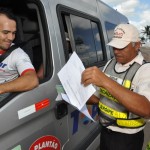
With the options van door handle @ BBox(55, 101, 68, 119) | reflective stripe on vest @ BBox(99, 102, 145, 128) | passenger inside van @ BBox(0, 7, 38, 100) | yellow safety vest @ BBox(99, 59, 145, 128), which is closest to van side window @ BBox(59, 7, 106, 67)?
passenger inside van @ BBox(0, 7, 38, 100)

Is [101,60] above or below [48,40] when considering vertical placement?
below

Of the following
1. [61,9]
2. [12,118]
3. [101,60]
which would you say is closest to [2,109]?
[12,118]

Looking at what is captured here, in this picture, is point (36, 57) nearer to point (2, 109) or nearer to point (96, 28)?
point (2, 109)

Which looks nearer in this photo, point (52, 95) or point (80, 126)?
point (52, 95)

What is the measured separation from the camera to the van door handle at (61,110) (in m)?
2.44

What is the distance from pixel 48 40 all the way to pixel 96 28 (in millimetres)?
1679

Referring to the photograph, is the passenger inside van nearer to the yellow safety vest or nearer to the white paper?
the white paper

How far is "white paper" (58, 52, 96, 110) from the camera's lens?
1.83 m

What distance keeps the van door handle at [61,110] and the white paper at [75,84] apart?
1.77ft

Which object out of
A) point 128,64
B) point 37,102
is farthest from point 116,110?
point 37,102

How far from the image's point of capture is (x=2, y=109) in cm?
183

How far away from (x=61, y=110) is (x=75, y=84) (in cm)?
70

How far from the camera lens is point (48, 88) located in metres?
2.30

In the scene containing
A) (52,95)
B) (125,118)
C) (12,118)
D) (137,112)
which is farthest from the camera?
(52,95)
